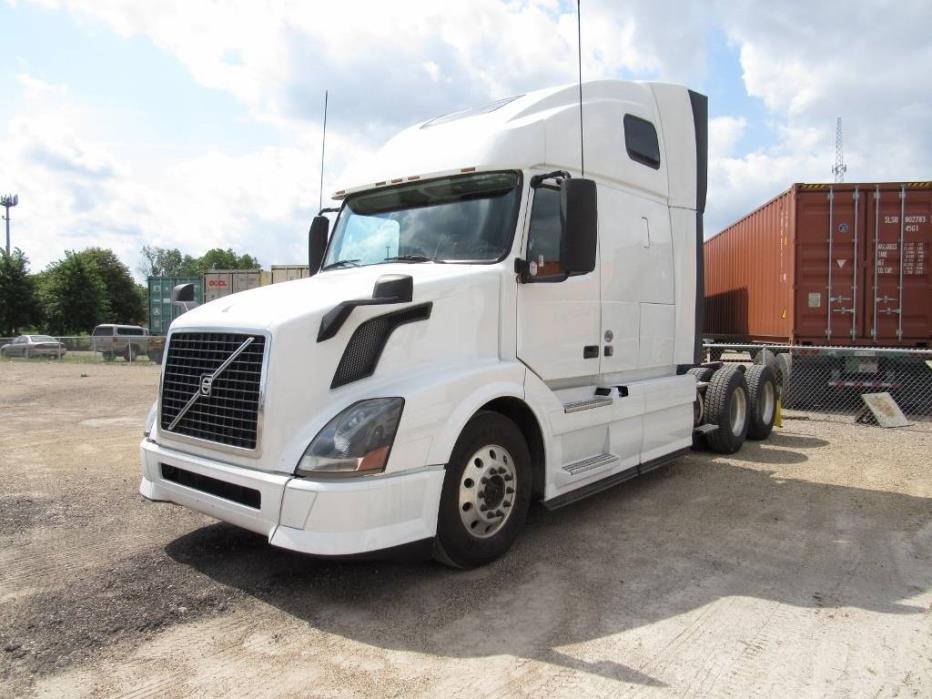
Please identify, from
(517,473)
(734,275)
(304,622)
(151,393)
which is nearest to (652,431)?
(517,473)

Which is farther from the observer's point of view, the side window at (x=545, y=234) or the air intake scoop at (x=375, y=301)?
the side window at (x=545, y=234)

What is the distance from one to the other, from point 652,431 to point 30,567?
4.70 meters

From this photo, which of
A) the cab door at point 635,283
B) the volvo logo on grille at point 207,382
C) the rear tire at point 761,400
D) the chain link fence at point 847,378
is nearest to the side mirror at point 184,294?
the volvo logo on grille at point 207,382

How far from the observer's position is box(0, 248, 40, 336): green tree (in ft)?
126

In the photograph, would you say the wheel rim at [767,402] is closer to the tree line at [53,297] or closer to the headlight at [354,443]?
the headlight at [354,443]

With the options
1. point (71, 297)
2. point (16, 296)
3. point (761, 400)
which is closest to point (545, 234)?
point (761, 400)

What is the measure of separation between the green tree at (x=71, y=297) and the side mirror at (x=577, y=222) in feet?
155

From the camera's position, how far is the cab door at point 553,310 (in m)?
4.46

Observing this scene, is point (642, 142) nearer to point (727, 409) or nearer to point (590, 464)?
point (590, 464)

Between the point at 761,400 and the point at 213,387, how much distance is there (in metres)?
7.02

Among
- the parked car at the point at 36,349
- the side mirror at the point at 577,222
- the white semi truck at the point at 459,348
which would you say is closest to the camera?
the white semi truck at the point at 459,348

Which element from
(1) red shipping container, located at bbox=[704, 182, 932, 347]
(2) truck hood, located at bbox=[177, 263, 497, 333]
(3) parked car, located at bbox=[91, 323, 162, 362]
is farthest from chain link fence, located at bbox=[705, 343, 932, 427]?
(3) parked car, located at bbox=[91, 323, 162, 362]

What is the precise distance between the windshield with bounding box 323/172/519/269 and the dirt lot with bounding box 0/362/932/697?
6.74ft

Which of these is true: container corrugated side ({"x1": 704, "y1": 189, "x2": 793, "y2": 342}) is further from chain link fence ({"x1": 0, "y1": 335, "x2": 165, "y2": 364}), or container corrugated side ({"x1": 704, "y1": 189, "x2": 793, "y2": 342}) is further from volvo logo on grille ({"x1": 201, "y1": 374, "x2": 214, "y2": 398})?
chain link fence ({"x1": 0, "y1": 335, "x2": 165, "y2": 364})
